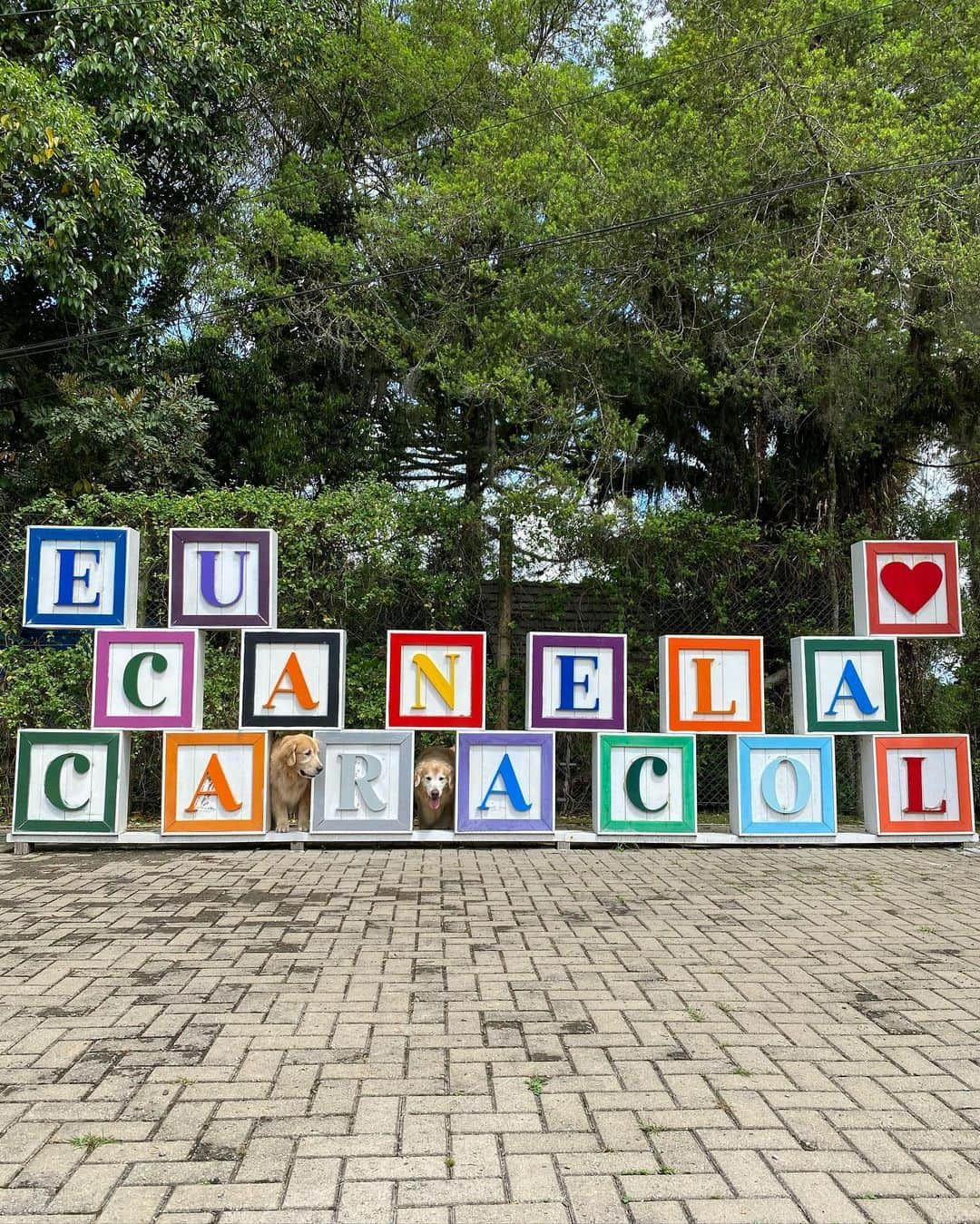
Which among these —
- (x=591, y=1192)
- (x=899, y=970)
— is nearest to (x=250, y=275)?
(x=899, y=970)

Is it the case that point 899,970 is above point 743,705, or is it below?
below

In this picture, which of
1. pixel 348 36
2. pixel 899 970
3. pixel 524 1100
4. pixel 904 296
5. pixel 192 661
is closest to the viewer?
pixel 524 1100

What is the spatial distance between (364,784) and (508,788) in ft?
4.47

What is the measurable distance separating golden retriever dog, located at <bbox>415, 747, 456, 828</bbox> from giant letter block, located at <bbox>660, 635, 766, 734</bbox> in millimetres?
2147

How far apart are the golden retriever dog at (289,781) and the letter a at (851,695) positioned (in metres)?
5.02

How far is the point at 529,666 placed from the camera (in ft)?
28.5

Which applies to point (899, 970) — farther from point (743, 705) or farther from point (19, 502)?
point (19, 502)

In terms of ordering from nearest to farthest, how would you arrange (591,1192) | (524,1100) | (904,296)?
(591,1192) → (524,1100) → (904,296)

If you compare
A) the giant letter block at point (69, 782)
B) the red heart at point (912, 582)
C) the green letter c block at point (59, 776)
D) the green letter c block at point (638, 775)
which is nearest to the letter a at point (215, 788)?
the giant letter block at point (69, 782)

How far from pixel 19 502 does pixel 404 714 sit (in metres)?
6.49

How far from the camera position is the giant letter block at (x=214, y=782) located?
8219 millimetres

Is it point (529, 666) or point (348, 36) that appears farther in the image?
point (348, 36)

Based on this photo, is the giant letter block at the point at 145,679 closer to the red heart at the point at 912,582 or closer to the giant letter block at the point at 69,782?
the giant letter block at the point at 69,782

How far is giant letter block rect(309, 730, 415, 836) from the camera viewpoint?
8.31 metres
